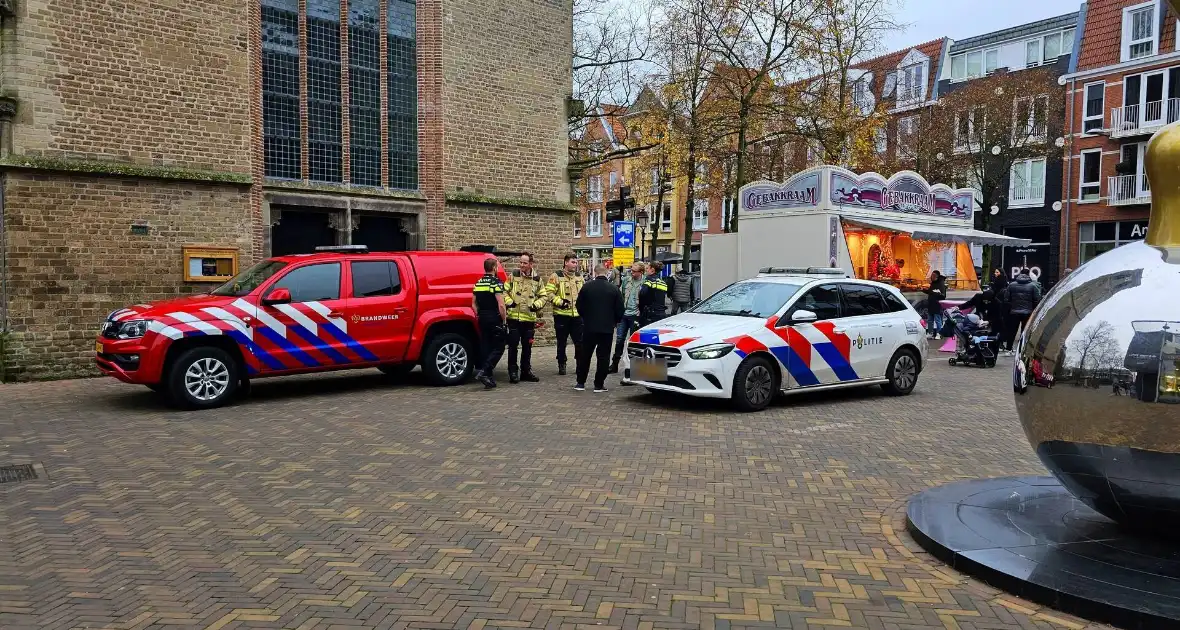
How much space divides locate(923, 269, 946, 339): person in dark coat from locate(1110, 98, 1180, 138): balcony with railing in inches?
756

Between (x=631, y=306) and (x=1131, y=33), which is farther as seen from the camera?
(x=1131, y=33)

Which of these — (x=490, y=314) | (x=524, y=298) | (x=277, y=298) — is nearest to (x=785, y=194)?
(x=524, y=298)

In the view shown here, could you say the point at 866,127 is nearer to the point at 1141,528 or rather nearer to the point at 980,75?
the point at 980,75

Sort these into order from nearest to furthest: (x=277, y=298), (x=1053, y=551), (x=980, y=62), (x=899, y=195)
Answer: (x=1053, y=551) → (x=277, y=298) → (x=899, y=195) → (x=980, y=62)

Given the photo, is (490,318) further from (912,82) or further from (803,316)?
(912,82)

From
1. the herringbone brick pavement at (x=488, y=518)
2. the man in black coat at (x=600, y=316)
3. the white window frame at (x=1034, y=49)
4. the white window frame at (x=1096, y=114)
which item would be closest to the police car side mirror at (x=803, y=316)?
the herringbone brick pavement at (x=488, y=518)

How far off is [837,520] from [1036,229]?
36.5m

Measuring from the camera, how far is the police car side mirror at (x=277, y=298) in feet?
33.9

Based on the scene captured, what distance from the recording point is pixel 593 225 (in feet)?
227

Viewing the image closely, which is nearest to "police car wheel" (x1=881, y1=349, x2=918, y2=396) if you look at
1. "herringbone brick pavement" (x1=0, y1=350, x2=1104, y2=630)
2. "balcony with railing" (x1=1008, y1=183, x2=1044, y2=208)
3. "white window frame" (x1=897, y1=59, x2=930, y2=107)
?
"herringbone brick pavement" (x1=0, y1=350, x2=1104, y2=630)

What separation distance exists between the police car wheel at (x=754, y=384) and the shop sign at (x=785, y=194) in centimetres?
959

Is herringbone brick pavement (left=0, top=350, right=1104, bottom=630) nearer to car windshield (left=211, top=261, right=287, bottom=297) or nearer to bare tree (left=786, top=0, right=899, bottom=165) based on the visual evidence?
car windshield (left=211, top=261, right=287, bottom=297)

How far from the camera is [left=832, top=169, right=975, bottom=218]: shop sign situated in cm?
1858

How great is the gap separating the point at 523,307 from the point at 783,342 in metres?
4.09
